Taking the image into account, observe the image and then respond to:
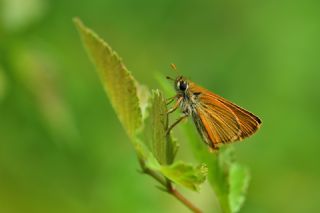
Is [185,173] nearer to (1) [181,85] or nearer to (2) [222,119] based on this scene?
(2) [222,119]

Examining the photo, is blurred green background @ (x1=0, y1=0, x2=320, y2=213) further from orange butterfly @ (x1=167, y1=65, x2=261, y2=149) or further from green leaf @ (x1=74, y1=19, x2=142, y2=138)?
green leaf @ (x1=74, y1=19, x2=142, y2=138)

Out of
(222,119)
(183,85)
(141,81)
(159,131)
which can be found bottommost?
(159,131)

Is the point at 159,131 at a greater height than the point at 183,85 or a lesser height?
lesser

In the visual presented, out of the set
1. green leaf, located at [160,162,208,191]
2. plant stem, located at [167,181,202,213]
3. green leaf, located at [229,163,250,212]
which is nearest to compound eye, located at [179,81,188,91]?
green leaf, located at [229,163,250,212]

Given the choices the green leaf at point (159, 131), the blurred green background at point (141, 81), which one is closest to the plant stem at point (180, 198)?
the green leaf at point (159, 131)

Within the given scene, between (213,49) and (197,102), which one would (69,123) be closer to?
(197,102)

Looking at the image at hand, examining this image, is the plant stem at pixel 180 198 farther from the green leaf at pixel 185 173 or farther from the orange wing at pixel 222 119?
the orange wing at pixel 222 119

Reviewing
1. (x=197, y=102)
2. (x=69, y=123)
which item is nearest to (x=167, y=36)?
(x=69, y=123)

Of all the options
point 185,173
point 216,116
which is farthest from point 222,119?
point 185,173

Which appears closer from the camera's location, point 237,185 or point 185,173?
point 185,173
